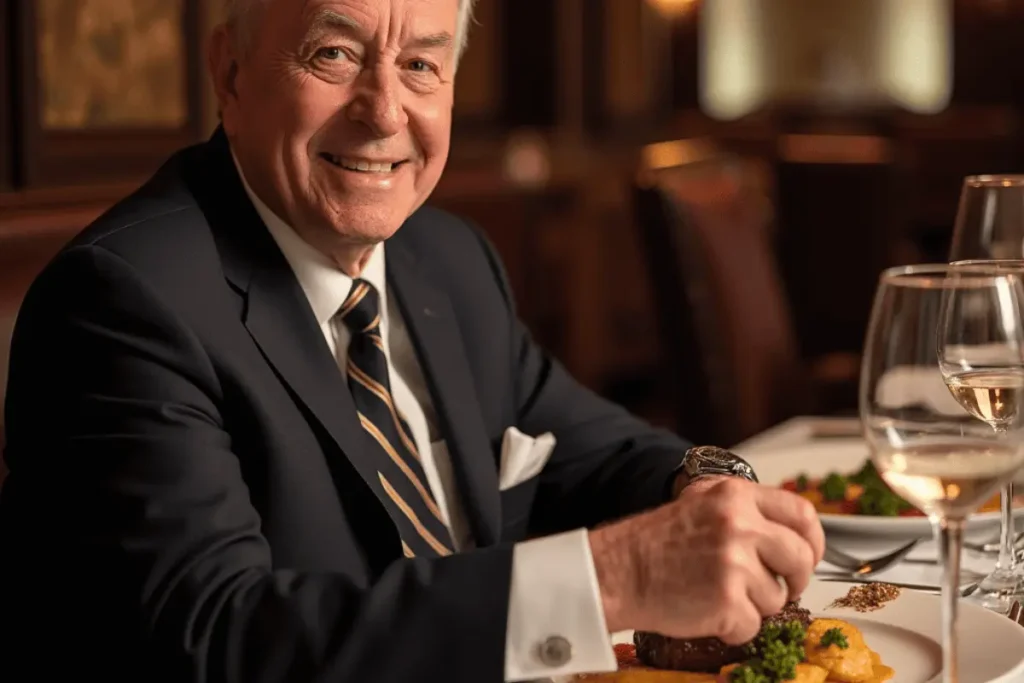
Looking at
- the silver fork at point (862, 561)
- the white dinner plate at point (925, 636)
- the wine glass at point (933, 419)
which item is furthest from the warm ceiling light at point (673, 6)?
the wine glass at point (933, 419)

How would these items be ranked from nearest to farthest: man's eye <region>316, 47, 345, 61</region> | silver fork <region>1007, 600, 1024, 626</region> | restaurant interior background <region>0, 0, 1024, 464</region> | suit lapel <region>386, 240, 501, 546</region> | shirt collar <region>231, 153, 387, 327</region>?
silver fork <region>1007, 600, 1024, 626</region> → man's eye <region>316, 47, 345, 61</region> → shirt collar <region>231, 153, 387, 327</region> → suit lapel <region>386, 240, 501, 546</region> → restaurant interior background <region>0, 0, 1024, 464</region>

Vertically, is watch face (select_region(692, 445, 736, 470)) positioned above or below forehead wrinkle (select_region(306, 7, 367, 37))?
below

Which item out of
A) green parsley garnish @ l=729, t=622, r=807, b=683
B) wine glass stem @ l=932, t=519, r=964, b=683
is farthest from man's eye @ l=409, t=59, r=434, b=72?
wine glass stem @ l=932, t=519, r=964, b=683

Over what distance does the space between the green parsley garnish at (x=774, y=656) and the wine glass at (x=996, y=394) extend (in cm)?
23

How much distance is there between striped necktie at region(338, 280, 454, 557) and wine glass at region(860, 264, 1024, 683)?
0.73m

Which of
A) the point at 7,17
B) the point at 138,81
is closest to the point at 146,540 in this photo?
the point at 7,17

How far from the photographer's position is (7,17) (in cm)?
367

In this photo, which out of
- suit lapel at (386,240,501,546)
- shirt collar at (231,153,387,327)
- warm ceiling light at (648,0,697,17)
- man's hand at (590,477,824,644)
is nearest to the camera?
man's hand at (590,477,824,644)

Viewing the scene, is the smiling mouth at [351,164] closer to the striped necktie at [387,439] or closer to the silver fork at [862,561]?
the striped necktie at [387,439]

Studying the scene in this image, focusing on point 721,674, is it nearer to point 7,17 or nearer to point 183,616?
point 183,616

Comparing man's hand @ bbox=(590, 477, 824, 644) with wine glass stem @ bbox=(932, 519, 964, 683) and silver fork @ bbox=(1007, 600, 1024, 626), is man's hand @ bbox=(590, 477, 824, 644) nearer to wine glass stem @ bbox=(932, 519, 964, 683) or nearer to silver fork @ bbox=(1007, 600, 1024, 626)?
wine glass stem @ bbox=(932, 519, 964, 683)

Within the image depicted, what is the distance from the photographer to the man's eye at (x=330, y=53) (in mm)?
1639

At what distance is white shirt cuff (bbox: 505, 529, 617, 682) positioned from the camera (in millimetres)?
1247

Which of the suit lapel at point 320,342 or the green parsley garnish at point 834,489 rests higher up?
the suit lapel at point 320,342
